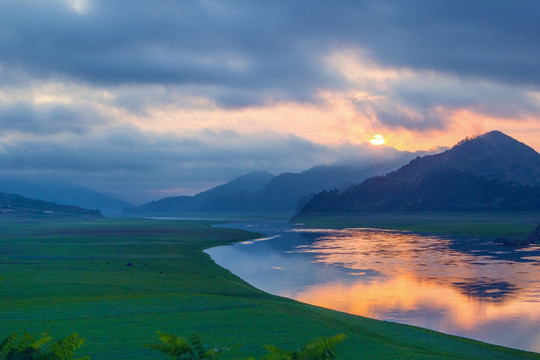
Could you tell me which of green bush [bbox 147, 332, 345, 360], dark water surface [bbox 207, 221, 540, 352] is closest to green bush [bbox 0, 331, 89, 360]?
green bush [bbox 147, 332, 345, 360]

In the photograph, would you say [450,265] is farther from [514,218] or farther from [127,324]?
[514,218]

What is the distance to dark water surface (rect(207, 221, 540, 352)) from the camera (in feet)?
109

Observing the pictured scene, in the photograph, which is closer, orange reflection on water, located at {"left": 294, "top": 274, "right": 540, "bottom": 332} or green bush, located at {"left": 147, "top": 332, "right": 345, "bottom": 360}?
green bush, located at {"left": 147, "top": 332, "right": 345, "bottom": 360}

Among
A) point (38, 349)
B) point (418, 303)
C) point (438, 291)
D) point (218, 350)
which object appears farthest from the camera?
point (438, 291)

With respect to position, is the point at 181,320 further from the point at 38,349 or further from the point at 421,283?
the point at 421,283

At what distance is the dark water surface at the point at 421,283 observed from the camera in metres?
33.3

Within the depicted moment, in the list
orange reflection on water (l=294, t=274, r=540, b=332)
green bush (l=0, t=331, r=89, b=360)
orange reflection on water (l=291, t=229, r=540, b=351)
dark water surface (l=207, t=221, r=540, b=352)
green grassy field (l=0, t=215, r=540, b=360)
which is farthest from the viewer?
orange reflection on water (l=291, t=229, r=540, b=351)

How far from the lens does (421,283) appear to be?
4909cm

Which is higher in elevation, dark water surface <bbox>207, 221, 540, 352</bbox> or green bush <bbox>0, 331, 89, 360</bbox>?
green bush <bbox>0, 331, 89, 360</bbox>

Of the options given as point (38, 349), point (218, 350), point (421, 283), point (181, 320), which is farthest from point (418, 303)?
point (38, 349)

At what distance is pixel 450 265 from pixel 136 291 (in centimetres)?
3666

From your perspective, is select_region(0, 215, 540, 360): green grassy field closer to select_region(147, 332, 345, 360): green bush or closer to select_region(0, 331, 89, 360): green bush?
select_region(147, 332, 345, 360): green bush

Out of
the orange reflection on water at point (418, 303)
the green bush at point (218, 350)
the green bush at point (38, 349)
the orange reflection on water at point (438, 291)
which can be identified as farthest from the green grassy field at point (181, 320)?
the green bush at point (38, 349)

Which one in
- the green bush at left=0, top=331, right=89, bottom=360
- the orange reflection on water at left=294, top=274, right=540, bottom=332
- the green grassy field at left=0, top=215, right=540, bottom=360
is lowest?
the orange reflection on water at left=294, top=274, right=540, bottom=332
